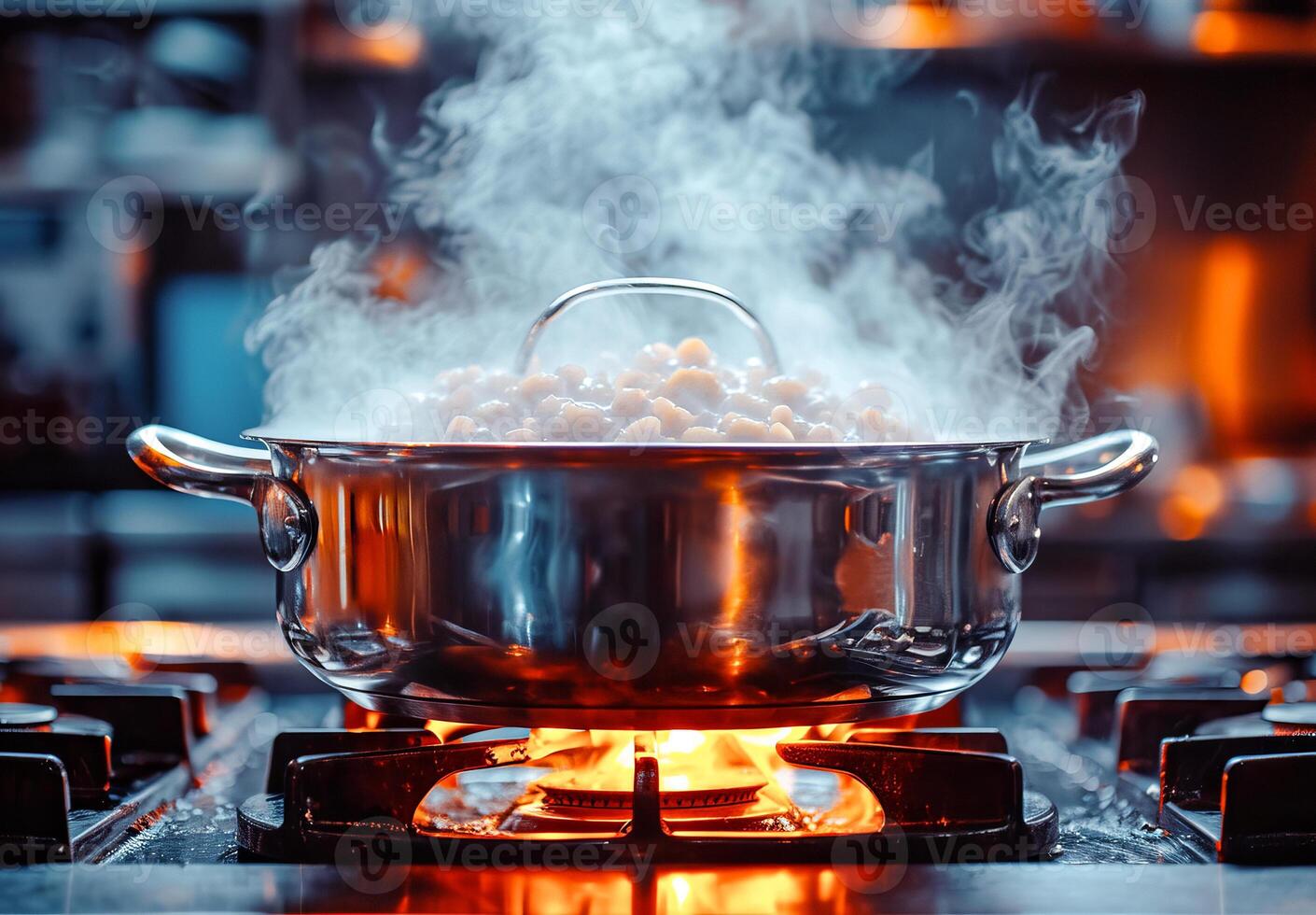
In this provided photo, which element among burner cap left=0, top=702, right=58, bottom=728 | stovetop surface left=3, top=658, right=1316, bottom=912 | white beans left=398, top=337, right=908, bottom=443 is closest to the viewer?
stovetop surface left=3, top=658, right=1316, bottom=912

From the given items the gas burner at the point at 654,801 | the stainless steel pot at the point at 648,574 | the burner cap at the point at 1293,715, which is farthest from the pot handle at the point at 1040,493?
the burner cap at the point at 1293,715

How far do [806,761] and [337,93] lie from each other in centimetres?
185

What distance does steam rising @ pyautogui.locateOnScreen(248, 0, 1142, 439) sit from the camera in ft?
3.35

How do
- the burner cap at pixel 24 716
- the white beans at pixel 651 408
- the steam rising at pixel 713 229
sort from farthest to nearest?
1. the steam rising at pixel 713 229
2. the burner cap at pixel 24 716
3. the white beans at pixel 651 408

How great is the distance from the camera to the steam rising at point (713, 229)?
3.35ft

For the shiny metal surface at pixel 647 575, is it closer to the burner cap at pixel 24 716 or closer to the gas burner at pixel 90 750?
the gas burner at pixel 90 750

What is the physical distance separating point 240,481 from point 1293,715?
659mm

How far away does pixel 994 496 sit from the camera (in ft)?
2.08

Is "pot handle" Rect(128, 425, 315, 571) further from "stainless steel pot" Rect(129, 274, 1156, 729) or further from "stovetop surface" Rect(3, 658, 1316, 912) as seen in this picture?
"stovetop surface" Rect(3, 658, 1316, 912)

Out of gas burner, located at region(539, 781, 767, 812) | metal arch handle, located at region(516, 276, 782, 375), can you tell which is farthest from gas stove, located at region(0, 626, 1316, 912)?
metal arch handle, located at region(516, 276, 782, 375)

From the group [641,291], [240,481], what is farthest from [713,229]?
[240,481]

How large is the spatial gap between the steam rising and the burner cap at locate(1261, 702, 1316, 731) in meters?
0.24

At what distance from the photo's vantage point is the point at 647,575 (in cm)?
56

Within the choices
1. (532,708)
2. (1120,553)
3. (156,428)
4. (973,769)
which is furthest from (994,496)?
(1120,553)
